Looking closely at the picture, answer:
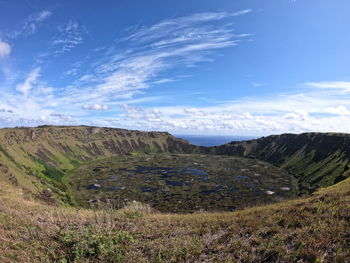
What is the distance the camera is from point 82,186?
15438 cm

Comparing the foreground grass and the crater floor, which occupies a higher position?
the foreground grass

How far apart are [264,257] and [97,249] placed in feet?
20.1

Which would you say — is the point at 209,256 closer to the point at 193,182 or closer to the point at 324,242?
the point at 324,242

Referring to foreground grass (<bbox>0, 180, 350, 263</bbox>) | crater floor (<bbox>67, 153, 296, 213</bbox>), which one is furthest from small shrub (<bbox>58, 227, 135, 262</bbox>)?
crater floor (<bbox>67, 153, 296, 213</bbox>)

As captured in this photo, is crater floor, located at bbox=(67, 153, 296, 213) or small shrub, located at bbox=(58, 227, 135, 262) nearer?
small shrub, located at bbox=(58, 227, 135, 262)

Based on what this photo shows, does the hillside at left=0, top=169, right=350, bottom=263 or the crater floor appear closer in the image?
the hillside at left=0, top=169, right=350, bottom=263

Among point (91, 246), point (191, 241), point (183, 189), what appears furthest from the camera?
point (183, 189)

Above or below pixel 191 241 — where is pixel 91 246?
above

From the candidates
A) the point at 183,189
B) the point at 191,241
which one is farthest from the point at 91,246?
the point at 183,189

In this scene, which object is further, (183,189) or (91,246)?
(183,189)

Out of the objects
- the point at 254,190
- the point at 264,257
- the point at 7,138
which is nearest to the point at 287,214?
the point at 264,257

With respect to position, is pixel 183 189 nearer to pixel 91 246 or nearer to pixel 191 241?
pixel 191 241

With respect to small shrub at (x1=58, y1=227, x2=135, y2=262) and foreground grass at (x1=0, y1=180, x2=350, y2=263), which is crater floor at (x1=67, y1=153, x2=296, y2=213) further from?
small shrub at (x1=58, y1=227, x2=135, y2=262)

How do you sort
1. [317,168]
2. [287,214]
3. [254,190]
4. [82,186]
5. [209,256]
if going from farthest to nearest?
Result: [317,168] < [82,186] < [254,190] < [287,214] < [209,256]
